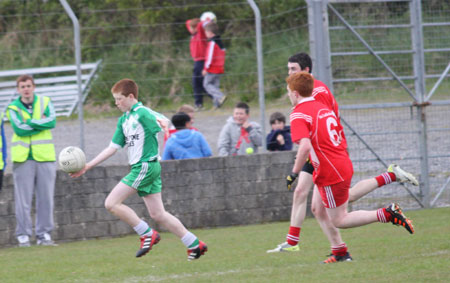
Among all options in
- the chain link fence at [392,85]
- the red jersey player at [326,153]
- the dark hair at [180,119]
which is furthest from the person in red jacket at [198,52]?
the red jersey player at [326,153]

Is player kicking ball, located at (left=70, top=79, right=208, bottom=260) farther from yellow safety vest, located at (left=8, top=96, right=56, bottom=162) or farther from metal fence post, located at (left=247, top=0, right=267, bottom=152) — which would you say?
metal fence post, located at (left=247, top=0, right=267, bottom=152)

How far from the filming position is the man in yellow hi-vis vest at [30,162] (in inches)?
384

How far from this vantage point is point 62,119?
1127 cm

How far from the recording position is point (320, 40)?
443 inches

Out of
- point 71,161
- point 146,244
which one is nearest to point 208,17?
point 71,161

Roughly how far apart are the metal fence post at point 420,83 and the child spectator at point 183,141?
3.55 m

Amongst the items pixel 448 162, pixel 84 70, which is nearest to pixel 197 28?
pixel 84 70

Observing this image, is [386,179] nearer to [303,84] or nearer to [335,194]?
[335,194]

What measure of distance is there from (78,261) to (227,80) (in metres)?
4.75

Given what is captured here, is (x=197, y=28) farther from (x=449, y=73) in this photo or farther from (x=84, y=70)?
(x=449, y=73)

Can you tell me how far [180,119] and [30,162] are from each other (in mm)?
2329

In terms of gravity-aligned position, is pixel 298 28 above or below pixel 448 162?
above

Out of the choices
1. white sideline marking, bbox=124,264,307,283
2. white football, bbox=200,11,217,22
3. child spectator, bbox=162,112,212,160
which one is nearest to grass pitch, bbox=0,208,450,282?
white sideline marking, bbox=124,264,307,283

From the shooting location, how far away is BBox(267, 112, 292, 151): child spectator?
37.2ft
